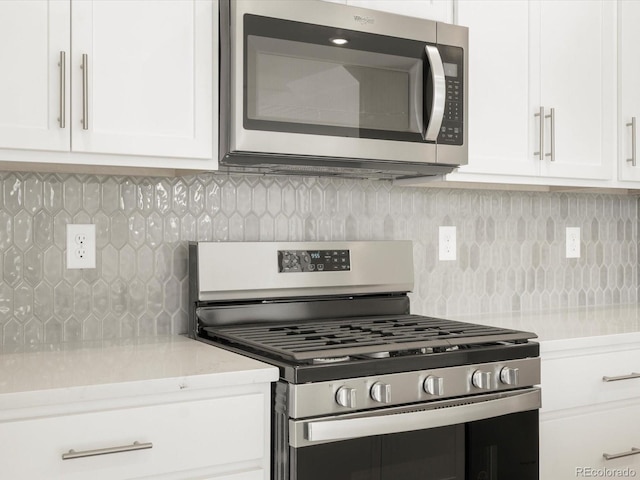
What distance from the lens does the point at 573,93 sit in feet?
8.02

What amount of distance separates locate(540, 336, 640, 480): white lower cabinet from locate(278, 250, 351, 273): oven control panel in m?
0.64

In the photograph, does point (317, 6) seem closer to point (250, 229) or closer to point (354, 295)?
point (250, 229)

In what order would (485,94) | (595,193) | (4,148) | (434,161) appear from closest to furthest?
(4,148) < (434,161) < (485,94) < (595,193)

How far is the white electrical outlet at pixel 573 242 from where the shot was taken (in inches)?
114

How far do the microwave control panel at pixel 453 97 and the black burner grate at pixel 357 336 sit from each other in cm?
56

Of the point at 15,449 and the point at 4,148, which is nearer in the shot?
the point at 15,449

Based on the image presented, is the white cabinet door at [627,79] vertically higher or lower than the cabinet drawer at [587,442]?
higher

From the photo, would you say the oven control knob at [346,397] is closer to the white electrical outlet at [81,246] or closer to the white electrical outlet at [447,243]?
the white electrical outlet at [81,246]

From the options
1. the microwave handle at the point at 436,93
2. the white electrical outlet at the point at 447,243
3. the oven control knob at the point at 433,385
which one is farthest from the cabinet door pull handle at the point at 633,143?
the oven control knob at the point at 433,385

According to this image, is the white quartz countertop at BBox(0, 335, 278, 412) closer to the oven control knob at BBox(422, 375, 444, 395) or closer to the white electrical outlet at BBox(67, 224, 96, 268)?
the white electrical outlet at BBox(67, 224, 96, 268)

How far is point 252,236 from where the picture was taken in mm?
2213

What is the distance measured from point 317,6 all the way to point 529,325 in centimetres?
121

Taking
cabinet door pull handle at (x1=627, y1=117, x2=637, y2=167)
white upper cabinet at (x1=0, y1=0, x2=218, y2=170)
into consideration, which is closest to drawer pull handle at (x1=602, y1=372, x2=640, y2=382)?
cabinet door pull handle at (x1=627, y1=117, x2=637, y2=167)

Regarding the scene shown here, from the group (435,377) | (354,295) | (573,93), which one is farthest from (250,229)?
(573,93)
